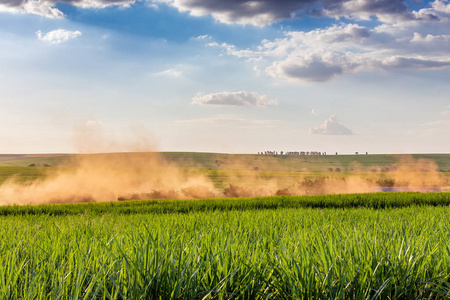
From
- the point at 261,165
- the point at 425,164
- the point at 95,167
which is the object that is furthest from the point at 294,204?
the point at 425,164

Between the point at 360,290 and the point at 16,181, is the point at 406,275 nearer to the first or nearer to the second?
the point at 360,290

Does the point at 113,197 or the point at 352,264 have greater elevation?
the point at 352,264

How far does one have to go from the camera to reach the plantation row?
1466 cm

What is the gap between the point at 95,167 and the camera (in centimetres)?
4791

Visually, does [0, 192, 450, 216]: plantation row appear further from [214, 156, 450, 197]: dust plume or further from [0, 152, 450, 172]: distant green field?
[0, 152, 450, 172]: distant green field

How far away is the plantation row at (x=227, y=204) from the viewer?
14.7 meters

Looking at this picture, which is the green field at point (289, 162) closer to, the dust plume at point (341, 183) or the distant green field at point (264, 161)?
the distant green field at point (264, 161)

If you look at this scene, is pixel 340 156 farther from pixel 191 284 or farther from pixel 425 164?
pixel 191 284

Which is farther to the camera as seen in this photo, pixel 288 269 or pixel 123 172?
pixel 123 172

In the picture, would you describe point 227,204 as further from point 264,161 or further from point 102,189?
point 264,161

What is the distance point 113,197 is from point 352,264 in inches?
1405

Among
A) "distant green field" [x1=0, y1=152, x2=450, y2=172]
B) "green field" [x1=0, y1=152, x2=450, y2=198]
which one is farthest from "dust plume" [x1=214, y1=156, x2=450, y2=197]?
"distant green field" [x1=0, y1=152, x2=450, y2=172]

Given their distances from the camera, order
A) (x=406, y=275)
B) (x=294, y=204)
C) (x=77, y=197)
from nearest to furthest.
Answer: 1. (x=406, y=275)
2. (x=294, y=204)
3. (x=77, y=197)

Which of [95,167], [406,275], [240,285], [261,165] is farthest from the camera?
[261,165]
